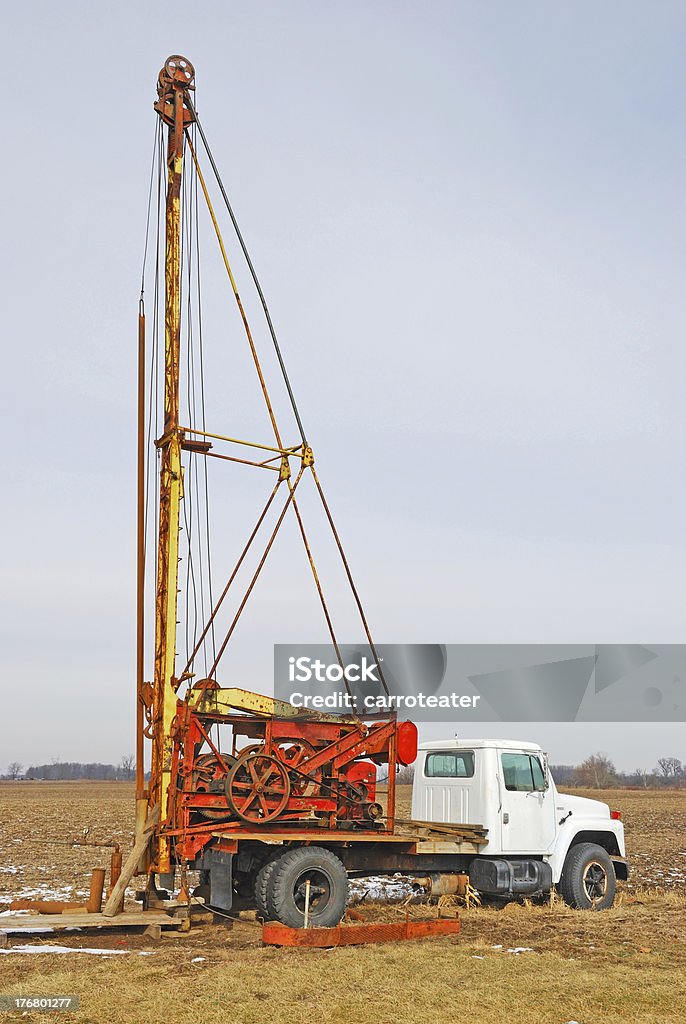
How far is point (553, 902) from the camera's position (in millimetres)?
14969

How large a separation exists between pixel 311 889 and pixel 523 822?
12.1ft

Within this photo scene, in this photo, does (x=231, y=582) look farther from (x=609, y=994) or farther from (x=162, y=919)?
(x=609, y=994)

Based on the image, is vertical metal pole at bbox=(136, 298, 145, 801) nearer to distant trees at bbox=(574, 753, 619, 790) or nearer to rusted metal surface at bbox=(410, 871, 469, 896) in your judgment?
rusted metal surface at bbox=(410, 871, 469, 896)

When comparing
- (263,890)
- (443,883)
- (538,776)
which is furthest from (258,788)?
(538,776)

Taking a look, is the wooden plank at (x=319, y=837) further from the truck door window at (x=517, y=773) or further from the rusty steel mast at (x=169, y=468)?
the truck door window at (x=517, y=773)

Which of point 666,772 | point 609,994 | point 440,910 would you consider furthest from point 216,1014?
point 666,772

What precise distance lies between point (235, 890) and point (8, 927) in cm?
314

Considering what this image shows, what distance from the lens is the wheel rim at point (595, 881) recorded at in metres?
15.4

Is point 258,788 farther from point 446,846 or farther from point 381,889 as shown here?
point 381,889

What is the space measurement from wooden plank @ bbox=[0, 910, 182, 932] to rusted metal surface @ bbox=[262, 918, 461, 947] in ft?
4.53

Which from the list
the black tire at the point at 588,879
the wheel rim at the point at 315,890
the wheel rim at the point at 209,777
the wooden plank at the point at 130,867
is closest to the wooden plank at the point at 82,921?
the wooden plank at the point at 130,867

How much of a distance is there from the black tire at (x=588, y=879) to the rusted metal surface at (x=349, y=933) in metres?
3.33

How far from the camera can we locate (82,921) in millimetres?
12094

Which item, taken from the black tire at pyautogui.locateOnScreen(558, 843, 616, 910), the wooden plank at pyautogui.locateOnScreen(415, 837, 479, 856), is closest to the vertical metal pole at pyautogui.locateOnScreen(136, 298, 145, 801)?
the wooden plank at pyautogui.locateOnScreen(415, 837, 479, 856)
